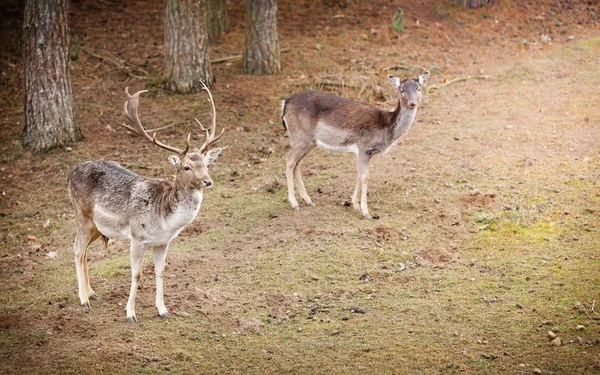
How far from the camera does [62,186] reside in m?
10.8

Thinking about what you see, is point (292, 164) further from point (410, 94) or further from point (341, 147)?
point (410, 94)

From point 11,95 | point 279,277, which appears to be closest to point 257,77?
point 11,95

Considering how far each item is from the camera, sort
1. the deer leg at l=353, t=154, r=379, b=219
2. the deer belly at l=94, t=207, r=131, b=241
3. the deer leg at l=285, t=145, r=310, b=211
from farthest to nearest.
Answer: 1. the deer leg at l=285, t=145, r=310, b=211
2. the deer leg at l=353, t=154, r=379, b=219
3. the deer belly at l=94, t=207, r=131, b=241

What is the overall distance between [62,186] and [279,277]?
443cm

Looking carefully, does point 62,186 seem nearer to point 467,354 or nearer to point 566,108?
point 467,354

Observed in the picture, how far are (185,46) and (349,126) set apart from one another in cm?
427

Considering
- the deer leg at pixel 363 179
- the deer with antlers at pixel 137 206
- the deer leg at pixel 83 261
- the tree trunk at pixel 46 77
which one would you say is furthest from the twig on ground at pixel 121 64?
the deer leg at pixel 83 261

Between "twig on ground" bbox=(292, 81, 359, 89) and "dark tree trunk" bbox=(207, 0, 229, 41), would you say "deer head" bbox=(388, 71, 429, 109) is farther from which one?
"dark tree trunk" bbox=(207, 0, 229, 41)

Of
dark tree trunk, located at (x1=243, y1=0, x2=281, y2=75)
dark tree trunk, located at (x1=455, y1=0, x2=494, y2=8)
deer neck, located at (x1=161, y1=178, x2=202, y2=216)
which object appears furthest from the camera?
dark tree trunk, located at (x1=455, y1=0, x2=494, y2=8)

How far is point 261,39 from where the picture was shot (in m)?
13.9

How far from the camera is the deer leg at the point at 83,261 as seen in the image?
290 inches

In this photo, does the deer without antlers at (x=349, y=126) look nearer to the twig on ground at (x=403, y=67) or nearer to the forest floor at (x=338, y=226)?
the forest floor at (x=338, y=226)

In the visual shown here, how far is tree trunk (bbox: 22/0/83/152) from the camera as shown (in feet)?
36.6

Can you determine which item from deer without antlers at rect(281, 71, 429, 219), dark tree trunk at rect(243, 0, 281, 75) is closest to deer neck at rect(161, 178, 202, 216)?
deer without antlers at rect(281, 71, 429, 219)
